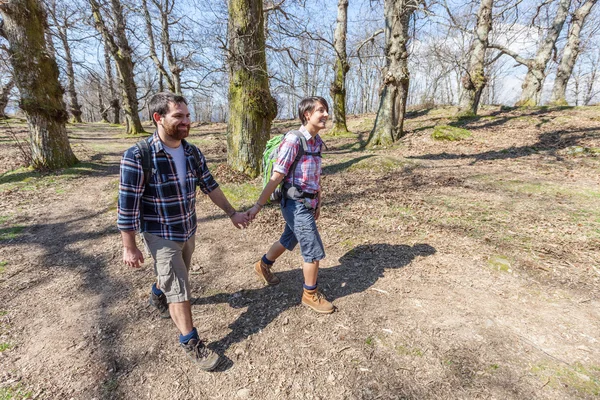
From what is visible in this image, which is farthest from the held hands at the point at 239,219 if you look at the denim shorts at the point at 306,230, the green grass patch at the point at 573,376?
the green grass patch at the point at 573,376

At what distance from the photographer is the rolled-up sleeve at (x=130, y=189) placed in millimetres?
2059

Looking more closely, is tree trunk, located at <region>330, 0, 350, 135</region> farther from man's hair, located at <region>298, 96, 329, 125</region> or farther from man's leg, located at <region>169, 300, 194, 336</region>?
man's leg, located at <region>169, 300, 194, 336</region>

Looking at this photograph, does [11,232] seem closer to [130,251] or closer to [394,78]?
[130,251]

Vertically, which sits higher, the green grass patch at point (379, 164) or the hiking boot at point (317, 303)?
the green grass patch at point (379, 164)

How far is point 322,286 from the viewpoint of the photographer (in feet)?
11.5

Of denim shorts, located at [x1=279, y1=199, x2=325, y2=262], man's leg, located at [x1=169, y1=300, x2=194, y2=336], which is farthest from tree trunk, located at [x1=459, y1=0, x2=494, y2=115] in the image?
man's leg, located at [x1=169, y1=300, x2=194, y2=336]

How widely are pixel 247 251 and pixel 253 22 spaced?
5.13 metres

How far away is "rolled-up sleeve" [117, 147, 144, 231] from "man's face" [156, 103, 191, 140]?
0.28 m

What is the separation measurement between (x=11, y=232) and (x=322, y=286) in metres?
5.45

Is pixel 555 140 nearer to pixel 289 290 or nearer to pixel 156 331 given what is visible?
pixel 289 290

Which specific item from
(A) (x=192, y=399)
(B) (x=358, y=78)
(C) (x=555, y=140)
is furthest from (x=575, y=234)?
(B) (x=358, y=78)

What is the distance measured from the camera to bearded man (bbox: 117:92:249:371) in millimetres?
2096

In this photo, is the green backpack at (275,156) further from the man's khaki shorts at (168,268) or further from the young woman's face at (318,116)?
the man's khaki shorts at (168,268)

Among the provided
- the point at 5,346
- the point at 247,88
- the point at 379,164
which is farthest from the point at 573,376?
the point at 247,88
